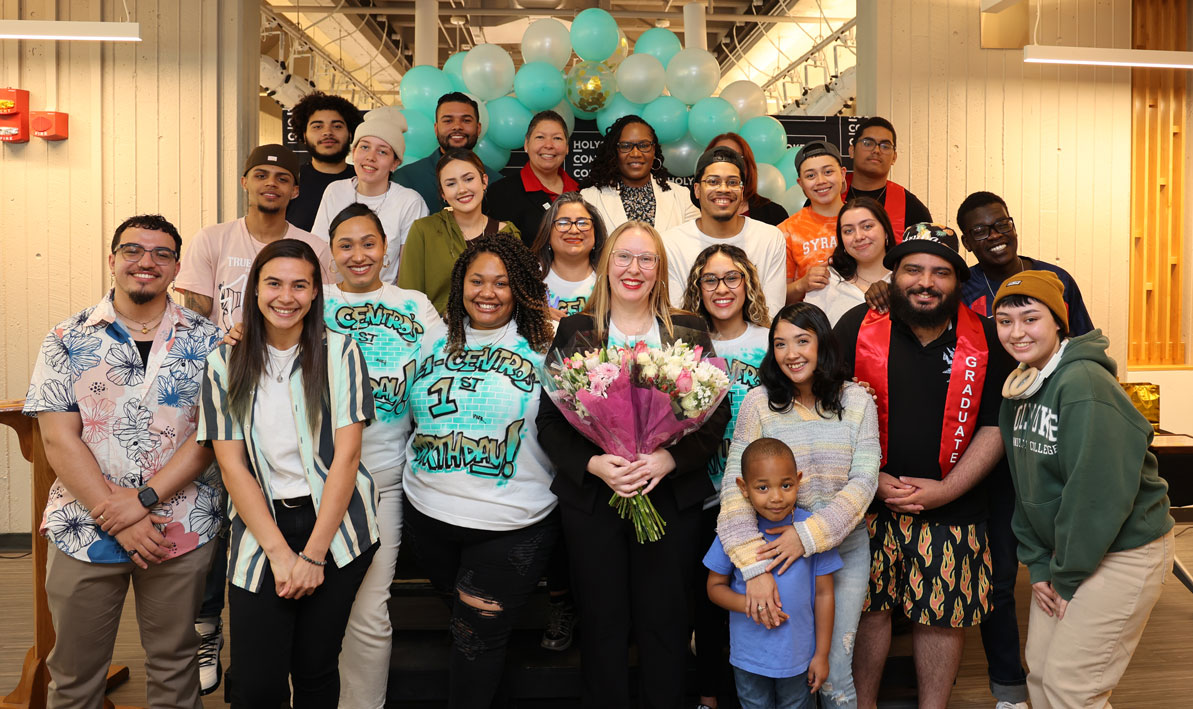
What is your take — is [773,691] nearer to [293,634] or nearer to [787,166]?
[293,634]

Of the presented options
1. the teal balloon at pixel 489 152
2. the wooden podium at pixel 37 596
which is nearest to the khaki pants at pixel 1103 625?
the wooden podium at pixel 37 596

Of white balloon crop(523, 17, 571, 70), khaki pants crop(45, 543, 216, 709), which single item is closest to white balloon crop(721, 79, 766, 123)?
white balloon crop(523, 17, 571, 70)

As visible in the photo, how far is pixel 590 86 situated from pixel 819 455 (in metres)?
3.12

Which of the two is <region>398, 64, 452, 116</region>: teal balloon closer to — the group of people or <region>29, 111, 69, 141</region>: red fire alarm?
<region>29, 111, 69, 141</region>: red fire alarm

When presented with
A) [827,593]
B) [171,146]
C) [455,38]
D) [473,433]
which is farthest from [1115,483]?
[455,38]

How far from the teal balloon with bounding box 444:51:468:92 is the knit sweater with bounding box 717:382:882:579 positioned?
330 centimetres

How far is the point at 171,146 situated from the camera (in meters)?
5.44

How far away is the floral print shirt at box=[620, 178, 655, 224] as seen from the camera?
4078 mm

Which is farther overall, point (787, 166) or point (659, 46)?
point (659, 46)

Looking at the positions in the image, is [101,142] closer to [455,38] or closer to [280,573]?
[280,573]

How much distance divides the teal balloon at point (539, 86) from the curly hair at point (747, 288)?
7.71 feet

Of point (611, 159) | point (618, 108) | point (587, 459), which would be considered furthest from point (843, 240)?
point (618, 108)

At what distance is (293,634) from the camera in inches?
96.0

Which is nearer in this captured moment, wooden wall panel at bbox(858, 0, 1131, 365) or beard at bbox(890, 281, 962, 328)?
beard at bbox(890, 281, 962, 328)
